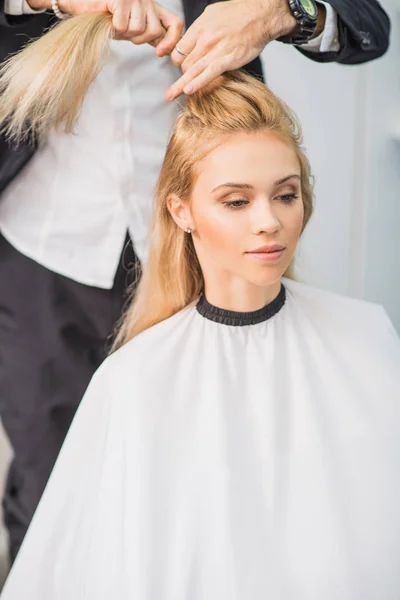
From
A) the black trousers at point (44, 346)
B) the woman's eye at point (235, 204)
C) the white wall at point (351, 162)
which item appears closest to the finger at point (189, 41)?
the woman's eye at point (235, 204)

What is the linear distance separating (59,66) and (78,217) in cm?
43

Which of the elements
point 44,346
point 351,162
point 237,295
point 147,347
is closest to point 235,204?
point 237,295

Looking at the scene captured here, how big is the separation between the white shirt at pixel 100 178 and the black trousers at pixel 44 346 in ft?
0.13

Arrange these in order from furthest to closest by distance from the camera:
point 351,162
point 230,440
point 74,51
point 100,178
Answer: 1. point 351,162
2. point 100,178
3. point 230,440
4. point 74,51

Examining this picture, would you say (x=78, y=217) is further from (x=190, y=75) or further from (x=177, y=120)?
(x=190, y=75)

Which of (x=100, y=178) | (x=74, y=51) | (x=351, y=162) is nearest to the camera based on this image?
(x=74, y=51)

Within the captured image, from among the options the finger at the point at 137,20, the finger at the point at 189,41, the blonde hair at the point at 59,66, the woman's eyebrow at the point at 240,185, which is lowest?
the woman's eyebrow at the point at 240,185

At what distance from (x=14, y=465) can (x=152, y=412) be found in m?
0.60

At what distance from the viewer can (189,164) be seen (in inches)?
45.8

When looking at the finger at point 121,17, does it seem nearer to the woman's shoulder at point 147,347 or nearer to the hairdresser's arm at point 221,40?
the hairdresser's arm at point 221,40

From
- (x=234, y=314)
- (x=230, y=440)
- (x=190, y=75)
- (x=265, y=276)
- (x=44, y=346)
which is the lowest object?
(x=44, y=346)

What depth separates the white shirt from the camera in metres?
1.38

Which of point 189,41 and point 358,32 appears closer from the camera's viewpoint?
point 189,41

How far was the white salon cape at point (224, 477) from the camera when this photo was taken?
1100mm
